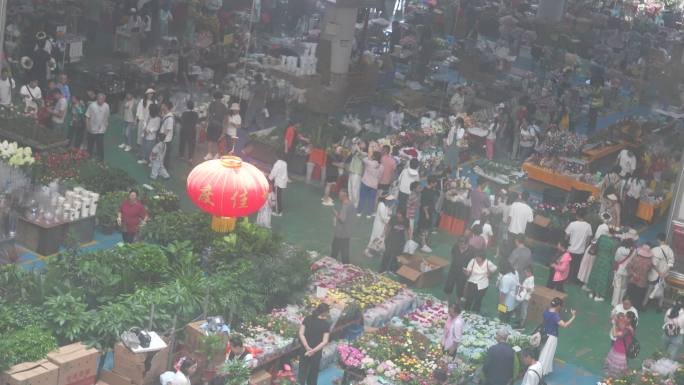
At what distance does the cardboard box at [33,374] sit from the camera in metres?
13.2

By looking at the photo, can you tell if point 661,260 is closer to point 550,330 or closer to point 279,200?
point 550,330

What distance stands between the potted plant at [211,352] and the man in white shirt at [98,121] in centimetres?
833

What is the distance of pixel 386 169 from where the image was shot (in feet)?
71.1

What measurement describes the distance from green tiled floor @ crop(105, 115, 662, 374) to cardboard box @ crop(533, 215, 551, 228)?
738 millimetres

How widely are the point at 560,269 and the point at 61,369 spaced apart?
8.28 meters

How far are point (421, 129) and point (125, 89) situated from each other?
6.17 metres

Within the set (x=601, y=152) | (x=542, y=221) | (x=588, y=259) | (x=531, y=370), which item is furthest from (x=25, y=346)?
(x=601, y=152)

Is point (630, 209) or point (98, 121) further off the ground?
point (98, 121)

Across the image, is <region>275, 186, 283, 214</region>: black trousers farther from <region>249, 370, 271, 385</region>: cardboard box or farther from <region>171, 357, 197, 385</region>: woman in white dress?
<region>171, 357, 197, 385</region>: woman in white dress

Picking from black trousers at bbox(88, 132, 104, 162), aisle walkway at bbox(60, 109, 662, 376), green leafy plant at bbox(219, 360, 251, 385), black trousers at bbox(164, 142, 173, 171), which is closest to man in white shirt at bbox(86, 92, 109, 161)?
black trousers at bbox(88, 132, 104, 162)

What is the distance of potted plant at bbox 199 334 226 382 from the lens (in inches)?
557

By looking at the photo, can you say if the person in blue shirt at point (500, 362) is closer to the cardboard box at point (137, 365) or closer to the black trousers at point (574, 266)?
the cardboard box at point (137, 365)

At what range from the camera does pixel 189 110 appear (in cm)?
2289

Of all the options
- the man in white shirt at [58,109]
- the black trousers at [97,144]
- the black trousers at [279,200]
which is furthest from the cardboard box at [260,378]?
the man in white shirt at [58,109]
